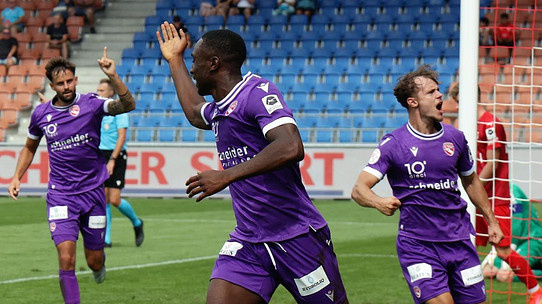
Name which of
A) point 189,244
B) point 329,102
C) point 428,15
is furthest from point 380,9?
point 189,244

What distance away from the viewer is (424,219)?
623cm

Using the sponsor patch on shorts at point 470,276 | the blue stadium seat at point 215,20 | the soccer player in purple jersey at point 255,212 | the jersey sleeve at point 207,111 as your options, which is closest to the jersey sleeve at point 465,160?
the sponsor patch on shorts at point 470,276

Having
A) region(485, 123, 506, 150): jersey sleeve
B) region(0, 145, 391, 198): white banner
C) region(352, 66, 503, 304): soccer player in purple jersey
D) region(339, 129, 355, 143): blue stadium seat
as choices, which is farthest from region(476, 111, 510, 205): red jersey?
region(339, 129, 355, 143): blue stadium seat

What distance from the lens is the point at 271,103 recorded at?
484 centimetres

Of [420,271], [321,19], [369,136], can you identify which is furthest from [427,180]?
[321,19]

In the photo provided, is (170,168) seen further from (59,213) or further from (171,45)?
(171,45)

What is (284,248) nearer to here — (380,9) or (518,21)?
(518,21)

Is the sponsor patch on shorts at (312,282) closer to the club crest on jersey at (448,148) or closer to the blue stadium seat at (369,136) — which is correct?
the club crest on jersey at (448,148)

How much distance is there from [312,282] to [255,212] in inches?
18.3

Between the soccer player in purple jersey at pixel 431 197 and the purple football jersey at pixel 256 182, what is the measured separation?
0.97 metres

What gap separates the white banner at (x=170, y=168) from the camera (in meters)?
20.5

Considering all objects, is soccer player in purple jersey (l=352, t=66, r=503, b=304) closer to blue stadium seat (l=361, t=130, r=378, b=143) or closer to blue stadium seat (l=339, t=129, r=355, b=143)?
blue stadium seat (l=361, t=130, r=378, b=143)

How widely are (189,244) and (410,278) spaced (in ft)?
24.5

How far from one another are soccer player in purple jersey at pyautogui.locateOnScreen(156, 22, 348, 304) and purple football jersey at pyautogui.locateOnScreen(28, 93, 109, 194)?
3302 millimetres
